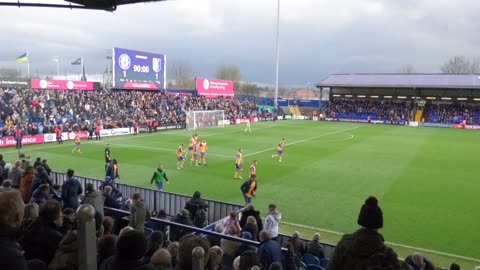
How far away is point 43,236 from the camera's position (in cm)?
413

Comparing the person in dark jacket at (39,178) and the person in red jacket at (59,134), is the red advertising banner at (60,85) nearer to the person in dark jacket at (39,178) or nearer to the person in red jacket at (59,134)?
the person in red jacket at (59,134)

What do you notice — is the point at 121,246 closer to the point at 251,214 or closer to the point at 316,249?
the point at 316,249

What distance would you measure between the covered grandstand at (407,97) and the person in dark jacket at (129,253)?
223ft

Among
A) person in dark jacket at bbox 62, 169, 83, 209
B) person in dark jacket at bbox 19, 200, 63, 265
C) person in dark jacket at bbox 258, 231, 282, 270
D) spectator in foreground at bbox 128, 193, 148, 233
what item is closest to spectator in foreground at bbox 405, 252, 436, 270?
person in dark jacket at bbox 258, 231, 282, 270

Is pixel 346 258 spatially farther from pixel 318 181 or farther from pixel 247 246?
pixel 318 181

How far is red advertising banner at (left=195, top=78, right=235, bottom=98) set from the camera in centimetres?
6193

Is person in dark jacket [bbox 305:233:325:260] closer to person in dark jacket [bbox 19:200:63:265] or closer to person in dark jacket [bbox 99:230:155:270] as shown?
person in dark jacket [bbox 19:200:63:265]

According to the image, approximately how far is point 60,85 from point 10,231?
44.1 m

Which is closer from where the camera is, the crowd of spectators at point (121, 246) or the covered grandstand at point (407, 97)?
the crowd of spectators at point (121, 246)

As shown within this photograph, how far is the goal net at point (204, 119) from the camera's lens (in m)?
48.7

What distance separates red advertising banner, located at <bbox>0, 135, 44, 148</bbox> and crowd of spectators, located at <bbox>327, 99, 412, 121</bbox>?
50951 millimetres

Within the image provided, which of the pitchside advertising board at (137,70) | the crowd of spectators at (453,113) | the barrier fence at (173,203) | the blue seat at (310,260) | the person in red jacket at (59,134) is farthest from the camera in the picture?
the crowd of spectators at (453,113)

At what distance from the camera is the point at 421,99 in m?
69.1

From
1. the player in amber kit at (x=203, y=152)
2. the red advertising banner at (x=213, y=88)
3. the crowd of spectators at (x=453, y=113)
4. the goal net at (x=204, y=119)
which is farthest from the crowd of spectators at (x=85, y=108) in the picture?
the crowd of spectators at (x=453, y=113)
